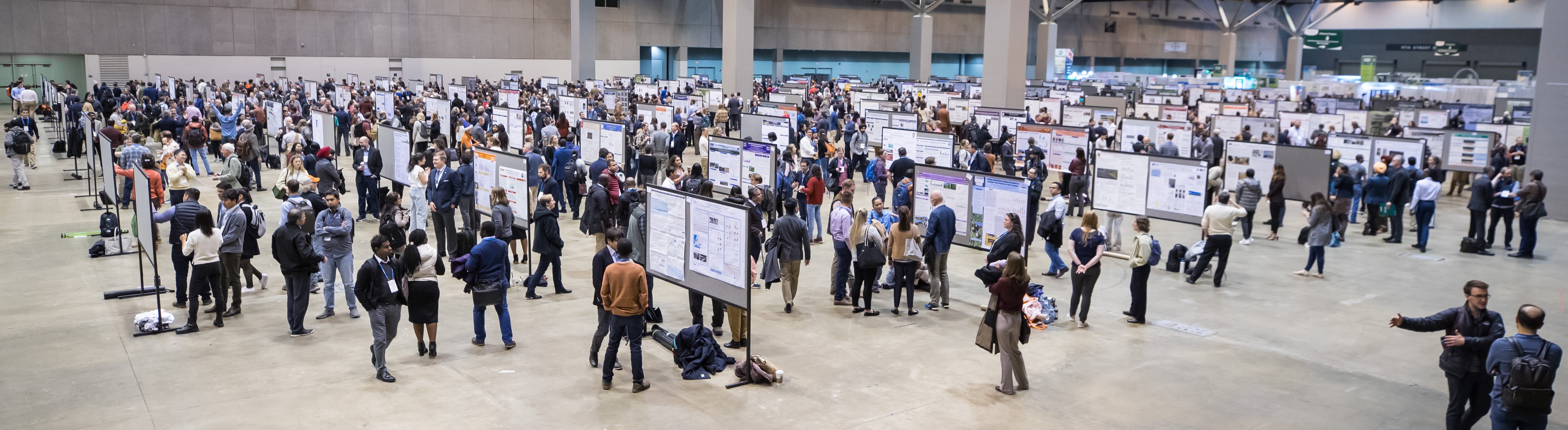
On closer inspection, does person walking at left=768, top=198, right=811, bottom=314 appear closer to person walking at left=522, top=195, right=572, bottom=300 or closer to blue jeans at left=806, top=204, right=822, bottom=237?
person walking at left=522, top=195, right=572, bottom=300

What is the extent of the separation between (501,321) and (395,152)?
7351 mm

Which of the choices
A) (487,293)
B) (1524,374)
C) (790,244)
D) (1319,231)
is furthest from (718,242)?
(1319,231)

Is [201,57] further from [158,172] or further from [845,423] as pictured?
[845,423]

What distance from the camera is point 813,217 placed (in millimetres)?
16969

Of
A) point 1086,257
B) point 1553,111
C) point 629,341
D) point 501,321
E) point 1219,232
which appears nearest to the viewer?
point 629,341

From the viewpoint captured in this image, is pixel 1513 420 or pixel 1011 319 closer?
pixel 1513 420

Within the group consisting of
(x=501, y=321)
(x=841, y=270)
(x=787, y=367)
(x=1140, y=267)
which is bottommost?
(x=787, y=367)

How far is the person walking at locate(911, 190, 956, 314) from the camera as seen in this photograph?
12344 millimetres

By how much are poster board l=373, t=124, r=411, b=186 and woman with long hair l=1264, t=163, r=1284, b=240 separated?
13.8 m

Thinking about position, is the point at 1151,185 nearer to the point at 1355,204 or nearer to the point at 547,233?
the point at 1355,204

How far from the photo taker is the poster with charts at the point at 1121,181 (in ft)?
51.5

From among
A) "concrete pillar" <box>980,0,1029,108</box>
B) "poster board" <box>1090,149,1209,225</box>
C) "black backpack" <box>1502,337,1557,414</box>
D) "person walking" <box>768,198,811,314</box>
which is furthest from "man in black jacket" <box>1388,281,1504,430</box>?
"concrete pillar" <box>980,0,1029,108</box>

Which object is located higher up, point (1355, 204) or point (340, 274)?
point (1355, 204)

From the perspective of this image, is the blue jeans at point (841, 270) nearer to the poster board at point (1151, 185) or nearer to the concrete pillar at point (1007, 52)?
Answer: the poster board at point (1151, 185)
